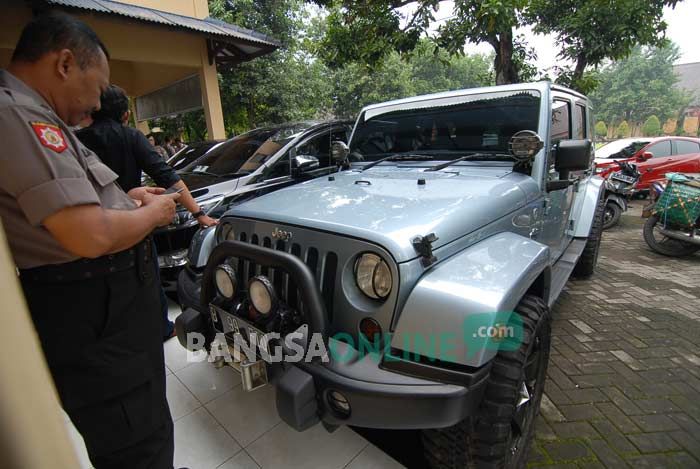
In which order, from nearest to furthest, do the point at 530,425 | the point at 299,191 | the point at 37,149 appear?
the point at 37,149 → the point at 530,425 → the point at 299,191

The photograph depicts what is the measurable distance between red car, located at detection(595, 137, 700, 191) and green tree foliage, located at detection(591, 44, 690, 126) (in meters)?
33.6

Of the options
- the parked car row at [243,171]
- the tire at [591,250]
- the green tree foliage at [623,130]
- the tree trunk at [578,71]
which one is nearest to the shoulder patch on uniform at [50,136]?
the parked car row at [243,171]

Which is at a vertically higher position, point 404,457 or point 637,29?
point 637,29

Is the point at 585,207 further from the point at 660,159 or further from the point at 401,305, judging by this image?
the point at 660,159

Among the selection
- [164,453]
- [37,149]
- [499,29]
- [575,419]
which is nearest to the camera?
[37,149]

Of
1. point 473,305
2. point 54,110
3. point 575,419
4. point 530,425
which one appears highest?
point 54,110

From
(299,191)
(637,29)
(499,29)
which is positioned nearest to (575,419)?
(299,191)

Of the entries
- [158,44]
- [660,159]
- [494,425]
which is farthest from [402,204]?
[660,159]

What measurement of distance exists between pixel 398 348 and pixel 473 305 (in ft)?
1.03

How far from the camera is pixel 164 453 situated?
1.43 meters

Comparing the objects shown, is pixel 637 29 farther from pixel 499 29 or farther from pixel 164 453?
pixel 164 453

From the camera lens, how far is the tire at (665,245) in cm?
482

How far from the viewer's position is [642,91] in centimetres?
3541

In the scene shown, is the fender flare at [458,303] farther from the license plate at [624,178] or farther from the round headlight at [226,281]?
the license plate at [624,178]
